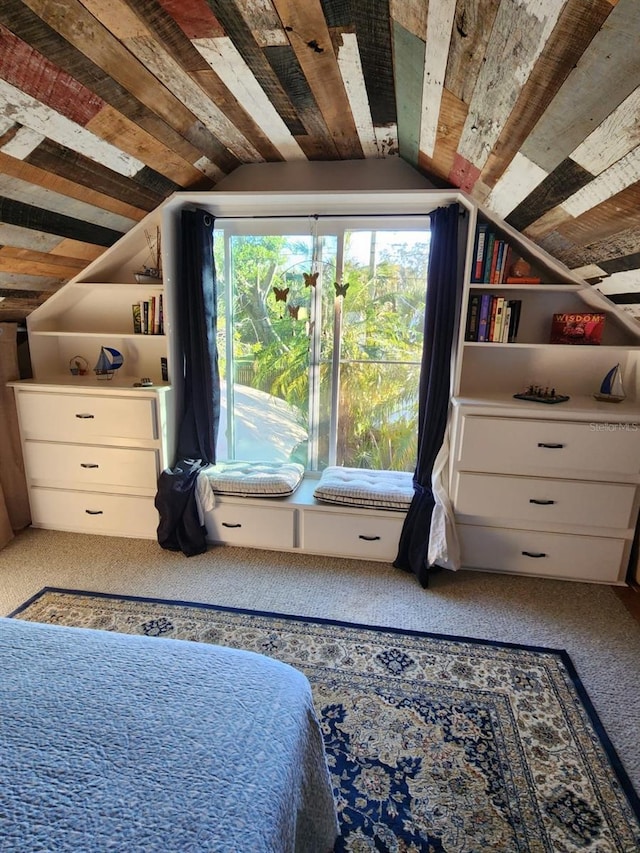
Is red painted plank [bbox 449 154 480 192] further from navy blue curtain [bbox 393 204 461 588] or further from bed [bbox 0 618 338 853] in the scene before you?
bed [bbox 0 618 338 853]

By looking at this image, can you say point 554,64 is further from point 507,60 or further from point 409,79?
point 409,79

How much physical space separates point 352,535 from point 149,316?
1771 mm

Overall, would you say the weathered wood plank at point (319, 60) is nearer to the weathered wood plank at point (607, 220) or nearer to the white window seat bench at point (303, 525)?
the weathered wood plank at point (607, 220)

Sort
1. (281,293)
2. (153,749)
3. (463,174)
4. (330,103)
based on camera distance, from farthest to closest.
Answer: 1. (281,293)
2. (463,174)
3. (330,103)
4. (153,749)

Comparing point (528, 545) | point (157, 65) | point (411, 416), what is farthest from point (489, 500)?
point (157, 65)

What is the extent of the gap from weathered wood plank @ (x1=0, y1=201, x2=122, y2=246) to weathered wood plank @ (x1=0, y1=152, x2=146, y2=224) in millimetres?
125

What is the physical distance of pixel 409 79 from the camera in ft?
4.55

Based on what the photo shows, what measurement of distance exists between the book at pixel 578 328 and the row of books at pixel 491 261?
0.26 meters

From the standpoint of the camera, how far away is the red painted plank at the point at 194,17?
1.18m

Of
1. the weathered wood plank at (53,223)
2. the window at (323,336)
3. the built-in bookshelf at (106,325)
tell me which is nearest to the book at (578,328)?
the window at (323,336)

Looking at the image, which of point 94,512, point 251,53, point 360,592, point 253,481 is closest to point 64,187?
point 251,53

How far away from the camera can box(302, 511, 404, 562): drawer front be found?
7.97 feet

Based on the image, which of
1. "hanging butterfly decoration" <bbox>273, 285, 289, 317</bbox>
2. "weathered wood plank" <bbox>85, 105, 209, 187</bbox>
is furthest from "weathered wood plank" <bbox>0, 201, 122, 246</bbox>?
"hanging butterfly decoration" <bbox>273, 285, 289, 317</bbox>

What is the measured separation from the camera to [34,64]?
1299 millimetres
